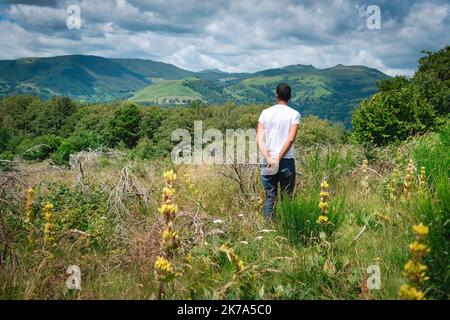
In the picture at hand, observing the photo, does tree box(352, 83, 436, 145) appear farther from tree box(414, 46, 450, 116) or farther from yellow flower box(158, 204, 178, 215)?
yellow flower box(158, 204, 178, 215)

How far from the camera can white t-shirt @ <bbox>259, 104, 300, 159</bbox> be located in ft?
16.9

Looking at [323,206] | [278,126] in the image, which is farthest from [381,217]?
[278,126]

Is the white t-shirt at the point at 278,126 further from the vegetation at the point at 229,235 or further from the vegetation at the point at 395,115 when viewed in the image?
the vegetation at the point at 395,115

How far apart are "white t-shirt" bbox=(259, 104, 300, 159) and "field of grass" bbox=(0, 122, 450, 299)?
2.82 ft

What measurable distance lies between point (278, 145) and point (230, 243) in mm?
1822

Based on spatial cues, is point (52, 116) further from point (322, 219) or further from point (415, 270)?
point (415, 270)

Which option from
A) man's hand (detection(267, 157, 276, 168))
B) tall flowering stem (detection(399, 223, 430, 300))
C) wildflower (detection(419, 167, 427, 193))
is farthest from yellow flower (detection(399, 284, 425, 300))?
man's hand (detection(267, 157, 276, 168))

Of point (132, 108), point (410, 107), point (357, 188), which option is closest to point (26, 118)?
point (132, 108)

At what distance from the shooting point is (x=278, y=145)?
5.19 meters

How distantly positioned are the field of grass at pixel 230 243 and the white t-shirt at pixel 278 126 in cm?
86

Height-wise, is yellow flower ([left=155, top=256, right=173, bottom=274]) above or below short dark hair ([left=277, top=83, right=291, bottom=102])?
below


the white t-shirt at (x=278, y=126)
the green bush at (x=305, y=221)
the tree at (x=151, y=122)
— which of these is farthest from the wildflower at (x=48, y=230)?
the tree at (x=151, y=122)
